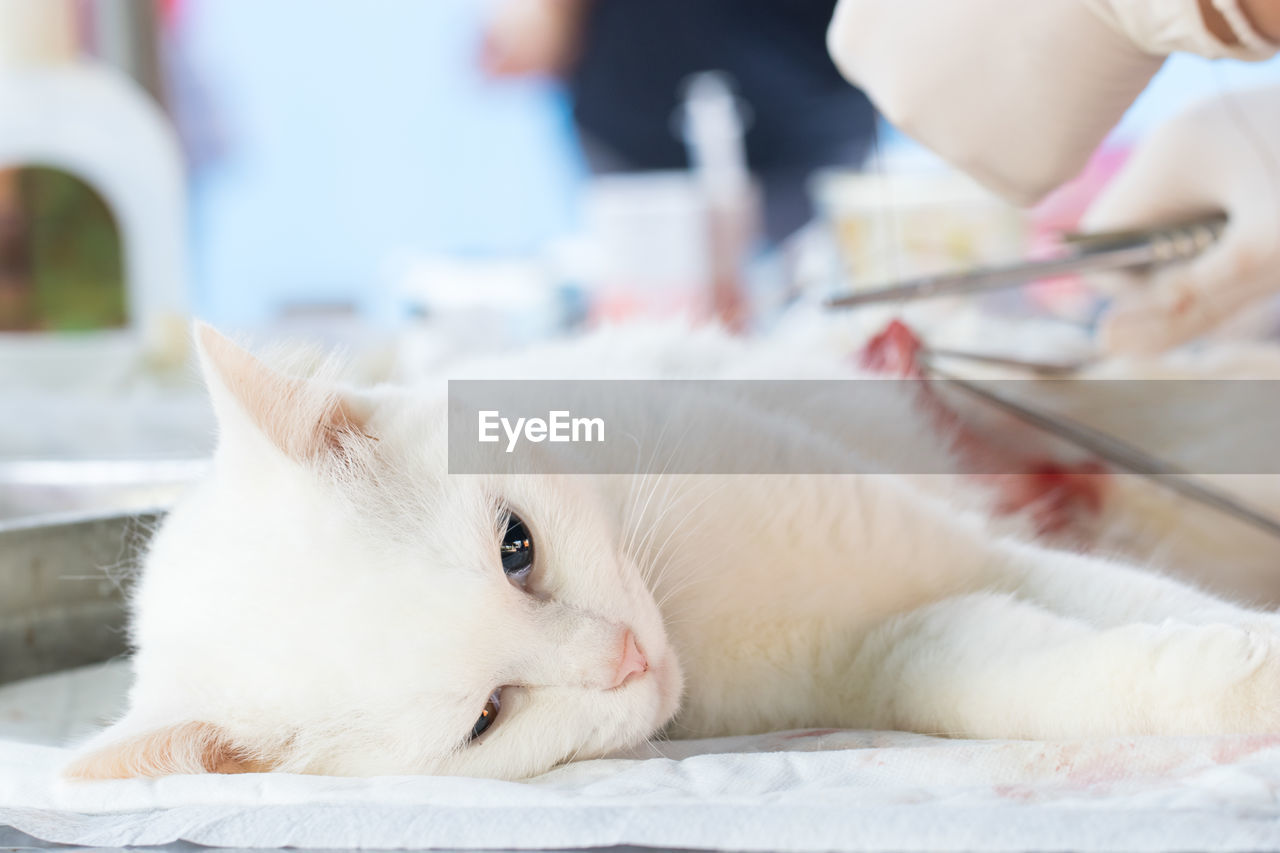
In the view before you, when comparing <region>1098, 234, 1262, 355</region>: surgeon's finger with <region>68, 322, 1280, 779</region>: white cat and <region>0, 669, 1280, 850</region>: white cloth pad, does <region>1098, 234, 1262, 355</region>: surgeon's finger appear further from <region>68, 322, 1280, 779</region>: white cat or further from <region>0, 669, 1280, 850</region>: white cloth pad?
<region>0, 669, 1280, 850</region>: white cloth pad

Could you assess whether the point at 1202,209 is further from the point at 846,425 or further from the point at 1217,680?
the point at 1217,680

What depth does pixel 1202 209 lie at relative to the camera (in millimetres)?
1102

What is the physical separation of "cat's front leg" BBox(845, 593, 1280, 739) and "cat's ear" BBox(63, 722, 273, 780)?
0.44 meters

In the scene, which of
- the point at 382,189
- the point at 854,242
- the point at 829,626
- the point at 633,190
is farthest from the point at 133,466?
the point at 382,189

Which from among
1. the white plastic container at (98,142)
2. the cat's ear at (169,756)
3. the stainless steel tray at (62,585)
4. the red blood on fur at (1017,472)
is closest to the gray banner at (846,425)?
the red blood on fur at (1017,472)

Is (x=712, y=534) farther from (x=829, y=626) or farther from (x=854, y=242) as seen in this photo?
(x=854, y=242)

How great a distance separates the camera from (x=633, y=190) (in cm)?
374

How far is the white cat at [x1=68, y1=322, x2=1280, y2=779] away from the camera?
2.14ft

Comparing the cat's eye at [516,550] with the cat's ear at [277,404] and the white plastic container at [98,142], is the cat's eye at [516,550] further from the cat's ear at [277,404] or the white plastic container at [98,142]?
the white plastic container at [98,142]

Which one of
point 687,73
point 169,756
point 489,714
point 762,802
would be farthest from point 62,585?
point 687,73

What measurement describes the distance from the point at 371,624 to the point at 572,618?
132mm

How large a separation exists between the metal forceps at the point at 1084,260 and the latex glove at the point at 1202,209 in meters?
0.02

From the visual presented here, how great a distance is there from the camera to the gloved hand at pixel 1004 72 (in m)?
0.80

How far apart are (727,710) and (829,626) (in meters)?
0.11
